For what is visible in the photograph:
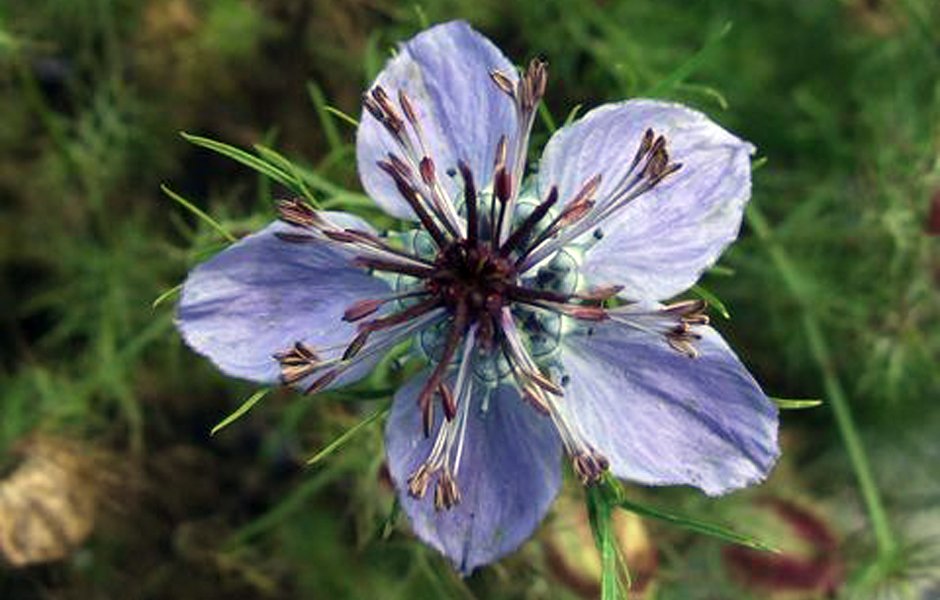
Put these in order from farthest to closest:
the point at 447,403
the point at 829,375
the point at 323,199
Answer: the point at 829,375 < the point at 323,199 < the point at 447,403

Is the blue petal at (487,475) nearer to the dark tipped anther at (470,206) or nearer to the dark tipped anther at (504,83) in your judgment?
Result: the dark tipped anther at (470,206)

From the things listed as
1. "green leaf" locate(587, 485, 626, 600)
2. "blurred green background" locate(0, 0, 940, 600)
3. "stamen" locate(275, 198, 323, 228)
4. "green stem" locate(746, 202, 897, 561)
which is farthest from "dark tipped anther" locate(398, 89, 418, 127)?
"green stem" locate(746, 202, 897, 561)

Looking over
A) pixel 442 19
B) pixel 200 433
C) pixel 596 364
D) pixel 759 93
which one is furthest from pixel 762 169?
pixel 596 364

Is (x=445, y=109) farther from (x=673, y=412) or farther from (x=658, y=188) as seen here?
(x=673, y=412)

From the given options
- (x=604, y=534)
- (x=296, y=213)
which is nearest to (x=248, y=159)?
(x=296, y=213)

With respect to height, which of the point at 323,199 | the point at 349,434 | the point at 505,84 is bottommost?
the point at 323,199

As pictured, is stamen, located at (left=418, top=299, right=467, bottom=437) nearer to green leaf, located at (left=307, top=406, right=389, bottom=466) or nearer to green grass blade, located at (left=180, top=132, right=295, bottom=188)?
green leaf, located at (left=307, top=406, right=389, bottom=466)
